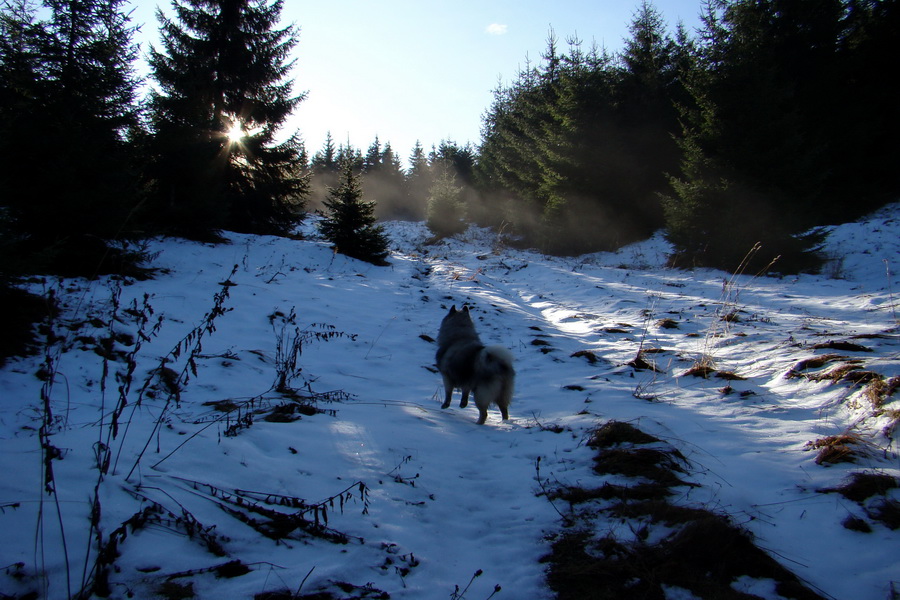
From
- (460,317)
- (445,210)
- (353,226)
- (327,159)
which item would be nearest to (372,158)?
(327,159)

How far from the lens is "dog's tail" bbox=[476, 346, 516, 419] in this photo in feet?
13.5

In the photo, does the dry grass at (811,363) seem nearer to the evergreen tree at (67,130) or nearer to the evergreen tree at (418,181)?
the evergreen tree at (67,130)

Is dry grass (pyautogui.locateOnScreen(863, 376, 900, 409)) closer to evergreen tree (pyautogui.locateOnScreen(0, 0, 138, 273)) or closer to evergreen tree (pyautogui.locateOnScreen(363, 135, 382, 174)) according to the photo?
evergreen tree (pyautogui.locateOnScreen(0, 0, 138, 273))

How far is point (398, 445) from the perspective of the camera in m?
3.25

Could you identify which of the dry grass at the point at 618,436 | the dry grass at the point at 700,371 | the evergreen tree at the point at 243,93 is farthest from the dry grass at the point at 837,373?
the evergreen tree at the point at 243,93

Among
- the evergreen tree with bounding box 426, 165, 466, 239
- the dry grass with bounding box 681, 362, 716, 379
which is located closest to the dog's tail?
the dry grass with bounding box 681, 362, 716, 379

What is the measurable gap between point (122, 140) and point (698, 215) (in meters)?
14.8

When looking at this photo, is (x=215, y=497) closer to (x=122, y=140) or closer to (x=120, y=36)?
(x=122, y=140)

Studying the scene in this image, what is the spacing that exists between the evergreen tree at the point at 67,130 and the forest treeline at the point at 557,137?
0.02 m

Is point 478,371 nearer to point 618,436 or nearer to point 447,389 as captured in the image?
point 447,389

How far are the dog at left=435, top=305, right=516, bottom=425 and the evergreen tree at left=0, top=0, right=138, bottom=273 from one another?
4.97 m

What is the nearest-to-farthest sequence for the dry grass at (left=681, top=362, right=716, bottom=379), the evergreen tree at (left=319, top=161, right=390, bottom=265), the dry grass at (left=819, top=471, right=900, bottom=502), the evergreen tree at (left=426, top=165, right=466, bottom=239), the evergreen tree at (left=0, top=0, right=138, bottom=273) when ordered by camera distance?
the dry grass at (left=819, top=471, right=900, bottom=502) < the dry grass at (left=681, top=362, right=716, bottom=379) < the evergreen tree at (left=0, top=0, right=138, bottom=273) < the evergreen tree at (left=319, top=161, right=390, bottom=265) < the evergreen tree at (left=426, top=165, right=466, bottom=239)

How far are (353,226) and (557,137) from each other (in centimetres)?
1091

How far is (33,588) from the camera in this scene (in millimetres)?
1365
